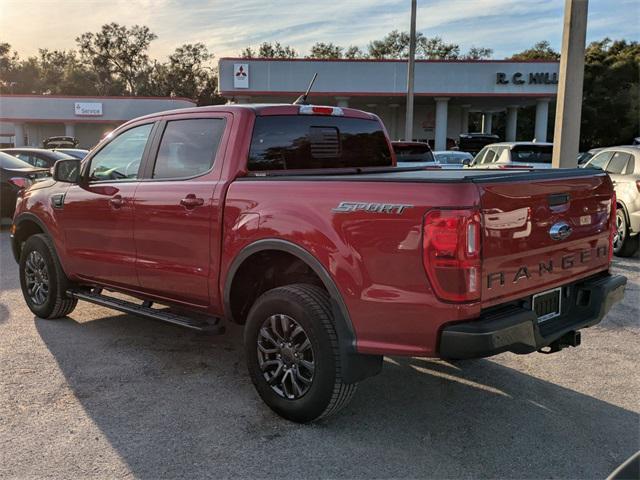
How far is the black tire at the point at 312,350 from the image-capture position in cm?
329

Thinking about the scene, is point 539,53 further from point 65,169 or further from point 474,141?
point 65,169

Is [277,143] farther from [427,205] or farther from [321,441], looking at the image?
[321,441]

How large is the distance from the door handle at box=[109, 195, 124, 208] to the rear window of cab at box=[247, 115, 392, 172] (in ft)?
4.24

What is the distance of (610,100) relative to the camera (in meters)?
43.2

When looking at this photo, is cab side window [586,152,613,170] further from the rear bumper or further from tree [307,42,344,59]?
tree [307,42,344,59]

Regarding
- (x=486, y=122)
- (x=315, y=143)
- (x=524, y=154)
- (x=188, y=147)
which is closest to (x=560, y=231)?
(x=315, y=143)

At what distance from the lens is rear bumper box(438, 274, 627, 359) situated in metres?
2.85

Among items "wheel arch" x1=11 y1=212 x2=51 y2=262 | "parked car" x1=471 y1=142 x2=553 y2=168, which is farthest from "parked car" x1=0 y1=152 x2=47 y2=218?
"parked car" x1=471 y1=142 x2=553 y2=168

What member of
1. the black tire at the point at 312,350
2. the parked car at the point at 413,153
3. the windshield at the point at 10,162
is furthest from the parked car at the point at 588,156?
the windshield at the point at 10,162

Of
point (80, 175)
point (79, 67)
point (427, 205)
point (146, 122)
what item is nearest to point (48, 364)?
point (80, 175)

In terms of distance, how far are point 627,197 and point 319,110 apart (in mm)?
6385

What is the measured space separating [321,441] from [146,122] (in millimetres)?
2875

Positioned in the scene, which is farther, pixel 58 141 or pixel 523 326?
pixel 58 141

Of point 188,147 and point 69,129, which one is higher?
point 69,129
